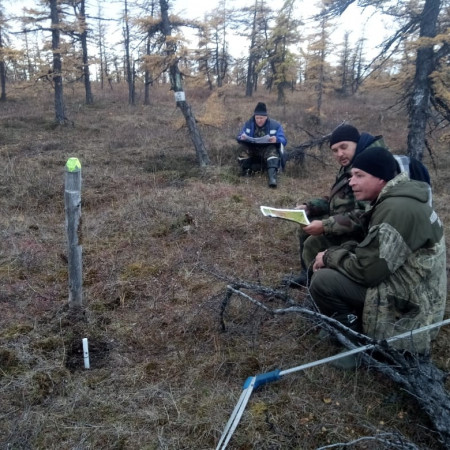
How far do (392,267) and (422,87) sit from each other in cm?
677

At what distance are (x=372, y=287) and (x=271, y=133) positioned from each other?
615 centimetres

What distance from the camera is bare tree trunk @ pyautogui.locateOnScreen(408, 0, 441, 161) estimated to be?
7.41 metres

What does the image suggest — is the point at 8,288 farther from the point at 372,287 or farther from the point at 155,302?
the point at 372,287

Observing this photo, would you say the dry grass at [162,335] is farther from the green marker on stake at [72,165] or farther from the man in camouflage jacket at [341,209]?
the green marker on stake at [72,165]

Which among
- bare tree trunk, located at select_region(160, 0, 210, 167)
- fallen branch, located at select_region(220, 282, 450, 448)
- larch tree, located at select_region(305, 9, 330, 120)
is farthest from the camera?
larch tree, located at select_region(305, 9, 330, 120)

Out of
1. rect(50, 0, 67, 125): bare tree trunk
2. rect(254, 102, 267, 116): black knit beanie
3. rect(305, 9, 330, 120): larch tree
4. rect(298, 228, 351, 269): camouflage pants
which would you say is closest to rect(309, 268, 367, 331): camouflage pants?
rect(298, 228, 351, 269): camouflage pants

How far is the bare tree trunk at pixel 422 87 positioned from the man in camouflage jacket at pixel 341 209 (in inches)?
197

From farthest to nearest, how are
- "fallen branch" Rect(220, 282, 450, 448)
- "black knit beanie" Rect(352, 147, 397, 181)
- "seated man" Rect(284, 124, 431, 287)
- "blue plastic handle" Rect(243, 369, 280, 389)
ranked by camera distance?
1. "seated man" Rect(284, 124, 431, 287)
2. "black knit beanie" Rect(352, 147, 397, 181)
3. "blue plastic handle" Rect(243, 369, 280, 389)
4. "fallen branch" Rect(220, 282, 450, 448)

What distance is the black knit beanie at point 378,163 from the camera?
105 inches

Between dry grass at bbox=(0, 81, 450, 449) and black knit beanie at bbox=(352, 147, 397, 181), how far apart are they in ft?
4.11

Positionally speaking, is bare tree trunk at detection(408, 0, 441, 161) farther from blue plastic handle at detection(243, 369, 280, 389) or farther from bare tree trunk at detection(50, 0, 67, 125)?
bare tree trunk at detection(50, 0, 67, 125)

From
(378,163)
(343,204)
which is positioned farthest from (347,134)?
(378,163)

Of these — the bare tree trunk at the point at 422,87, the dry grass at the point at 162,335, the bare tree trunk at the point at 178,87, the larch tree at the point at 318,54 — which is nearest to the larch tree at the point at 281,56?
the larch tree at the point at 318,54

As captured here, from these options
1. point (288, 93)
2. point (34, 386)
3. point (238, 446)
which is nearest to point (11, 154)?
point (34, 386)
